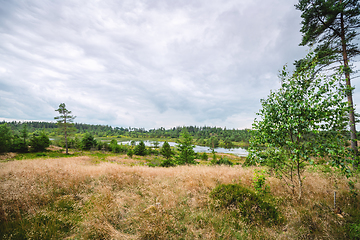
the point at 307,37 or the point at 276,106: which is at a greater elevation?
the point at 307,37

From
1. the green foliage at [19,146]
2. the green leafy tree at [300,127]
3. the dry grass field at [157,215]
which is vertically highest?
the green leafy tree at [300,127]

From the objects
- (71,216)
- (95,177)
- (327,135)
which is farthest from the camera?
(95,177)

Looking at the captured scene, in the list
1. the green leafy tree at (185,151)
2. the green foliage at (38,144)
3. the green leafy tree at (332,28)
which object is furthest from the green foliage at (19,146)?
the green leafy tree at (332,28)

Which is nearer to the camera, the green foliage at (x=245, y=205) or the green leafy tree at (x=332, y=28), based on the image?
the green foliage at (x=245, y=205)

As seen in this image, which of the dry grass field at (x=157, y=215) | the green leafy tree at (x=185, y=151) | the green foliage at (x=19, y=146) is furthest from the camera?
the green foliage at (x=19, y=146)

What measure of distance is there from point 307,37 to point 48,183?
60.2 feet

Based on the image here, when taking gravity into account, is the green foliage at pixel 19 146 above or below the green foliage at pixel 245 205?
below

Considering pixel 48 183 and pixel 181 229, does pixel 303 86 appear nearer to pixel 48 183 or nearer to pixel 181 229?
pixel 181 229

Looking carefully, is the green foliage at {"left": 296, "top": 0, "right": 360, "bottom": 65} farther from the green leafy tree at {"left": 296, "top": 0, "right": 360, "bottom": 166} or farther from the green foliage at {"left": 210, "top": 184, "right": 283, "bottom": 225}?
the green foliage at {"left": 210, "top": 184, "right": 283, "bottom": 225}

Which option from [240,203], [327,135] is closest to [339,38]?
[327,135]

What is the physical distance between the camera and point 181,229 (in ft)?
12.2

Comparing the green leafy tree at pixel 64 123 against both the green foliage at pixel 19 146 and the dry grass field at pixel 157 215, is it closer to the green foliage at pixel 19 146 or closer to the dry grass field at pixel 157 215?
the green foliage at pixel 19 146

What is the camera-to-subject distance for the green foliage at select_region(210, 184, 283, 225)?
408cm

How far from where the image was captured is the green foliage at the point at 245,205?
13.4 ft
